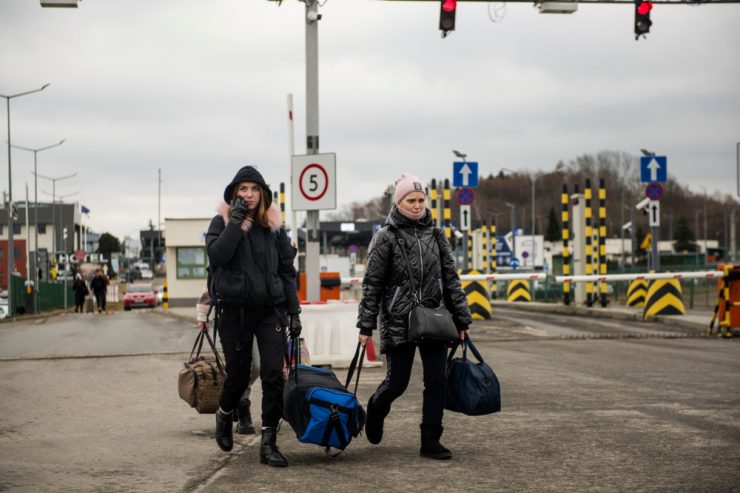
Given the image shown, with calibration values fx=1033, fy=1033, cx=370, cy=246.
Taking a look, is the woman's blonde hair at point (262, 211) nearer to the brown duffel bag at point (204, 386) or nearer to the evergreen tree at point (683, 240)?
the brown duffel bag at point (204, 386)

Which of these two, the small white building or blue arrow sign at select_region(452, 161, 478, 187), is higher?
blue arrow sign at select_region(452, 161, 478, 187)

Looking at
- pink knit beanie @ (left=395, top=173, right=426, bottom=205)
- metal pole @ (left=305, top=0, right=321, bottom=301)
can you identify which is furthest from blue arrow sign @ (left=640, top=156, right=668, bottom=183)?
pink knit beanie @ (left=395, top=173, right=426, bottom=205)

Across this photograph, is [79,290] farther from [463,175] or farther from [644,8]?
[644,8]

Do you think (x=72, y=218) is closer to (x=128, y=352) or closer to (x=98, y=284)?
(x=98, y=284)

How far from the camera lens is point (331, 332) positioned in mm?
13000

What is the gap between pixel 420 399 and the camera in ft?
32.3

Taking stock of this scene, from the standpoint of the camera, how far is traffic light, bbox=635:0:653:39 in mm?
18469

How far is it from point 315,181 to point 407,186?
6.14 meters

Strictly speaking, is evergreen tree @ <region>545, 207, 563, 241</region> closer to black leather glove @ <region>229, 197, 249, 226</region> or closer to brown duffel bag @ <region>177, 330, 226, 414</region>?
brown duffel bag @ <region>177, 330, 226, 414</region>

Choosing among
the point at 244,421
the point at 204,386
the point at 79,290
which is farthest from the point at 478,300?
the point at 79,290

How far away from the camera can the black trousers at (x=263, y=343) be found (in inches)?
259

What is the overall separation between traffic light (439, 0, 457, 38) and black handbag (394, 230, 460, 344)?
11.7 m

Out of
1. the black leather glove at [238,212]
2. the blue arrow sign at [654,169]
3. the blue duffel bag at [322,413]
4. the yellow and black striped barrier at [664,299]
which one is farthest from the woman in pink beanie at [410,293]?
the blue arrow sign at [654,169]

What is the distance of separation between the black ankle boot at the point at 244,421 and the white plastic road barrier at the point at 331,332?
480 cm
